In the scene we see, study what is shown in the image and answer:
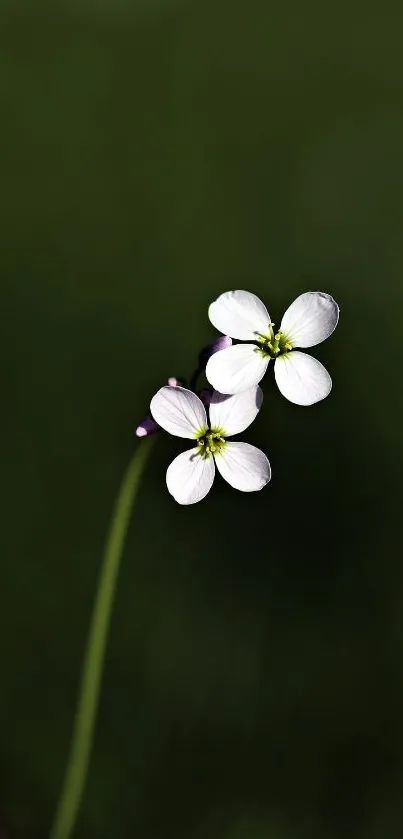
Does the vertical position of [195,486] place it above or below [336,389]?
below

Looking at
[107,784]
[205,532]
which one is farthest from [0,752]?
[205,532]

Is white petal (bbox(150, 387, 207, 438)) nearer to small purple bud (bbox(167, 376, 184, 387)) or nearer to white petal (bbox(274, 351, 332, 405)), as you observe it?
small purple bud (bbox(167, 376, 184, 387))

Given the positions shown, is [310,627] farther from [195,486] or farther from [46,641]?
[195,486]

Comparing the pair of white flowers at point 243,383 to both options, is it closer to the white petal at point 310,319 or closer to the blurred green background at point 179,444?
the white petal at point 310,319

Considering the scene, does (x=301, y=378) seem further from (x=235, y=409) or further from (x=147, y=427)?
(x=147, y=427)

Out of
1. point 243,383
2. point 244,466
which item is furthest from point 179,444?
point 243,383

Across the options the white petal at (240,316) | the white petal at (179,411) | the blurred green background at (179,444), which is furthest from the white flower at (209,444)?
the blurred green background at (179,444)
